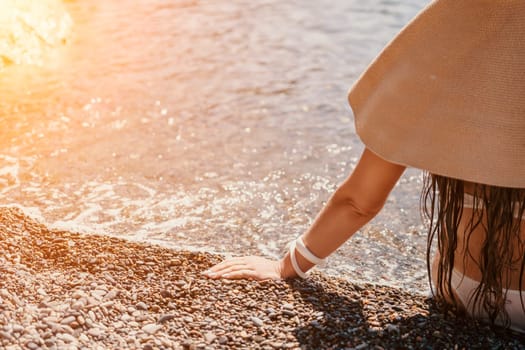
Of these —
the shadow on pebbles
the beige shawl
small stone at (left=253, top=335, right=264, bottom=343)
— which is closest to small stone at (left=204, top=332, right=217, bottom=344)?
the shadow on pebbles

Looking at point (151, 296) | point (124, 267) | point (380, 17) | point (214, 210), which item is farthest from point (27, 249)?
point (380, 17)

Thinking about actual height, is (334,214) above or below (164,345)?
above

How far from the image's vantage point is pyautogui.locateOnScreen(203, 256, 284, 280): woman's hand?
3.42 meters

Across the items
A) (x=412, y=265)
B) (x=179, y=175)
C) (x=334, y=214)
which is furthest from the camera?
(x=179, y=175)

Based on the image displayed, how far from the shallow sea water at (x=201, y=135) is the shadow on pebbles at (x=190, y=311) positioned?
1.06 meters

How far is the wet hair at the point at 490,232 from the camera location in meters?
2.70

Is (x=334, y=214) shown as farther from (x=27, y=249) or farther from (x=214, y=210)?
(x=214, y=210)

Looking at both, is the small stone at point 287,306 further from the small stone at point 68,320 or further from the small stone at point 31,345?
the small stone at point 31,345

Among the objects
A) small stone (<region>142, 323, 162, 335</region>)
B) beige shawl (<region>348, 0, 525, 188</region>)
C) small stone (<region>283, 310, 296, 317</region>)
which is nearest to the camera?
beige shawl (<region>348, 0, 525, 188</region>)

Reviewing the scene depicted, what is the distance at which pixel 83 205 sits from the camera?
5.21m

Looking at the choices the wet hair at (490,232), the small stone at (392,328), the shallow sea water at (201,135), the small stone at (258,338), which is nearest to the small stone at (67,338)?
the small stone at (258,338)

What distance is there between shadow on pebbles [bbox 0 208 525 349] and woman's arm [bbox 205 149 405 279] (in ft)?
0.28

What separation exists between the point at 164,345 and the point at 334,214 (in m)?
0.94

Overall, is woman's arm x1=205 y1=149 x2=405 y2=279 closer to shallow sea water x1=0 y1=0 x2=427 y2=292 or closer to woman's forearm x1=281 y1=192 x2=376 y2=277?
woman's forearm x1=281 y1=192 x2=376 y2=277
